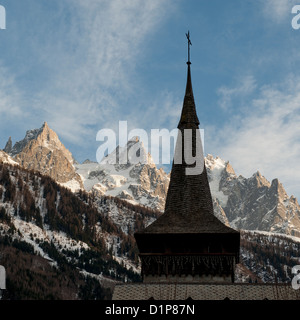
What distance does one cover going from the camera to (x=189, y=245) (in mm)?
51719

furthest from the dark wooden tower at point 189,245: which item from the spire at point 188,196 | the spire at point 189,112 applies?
the spire at point 189,112

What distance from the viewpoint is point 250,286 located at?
43.9 metres

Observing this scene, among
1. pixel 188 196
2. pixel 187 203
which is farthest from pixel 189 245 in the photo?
pixel 188 196

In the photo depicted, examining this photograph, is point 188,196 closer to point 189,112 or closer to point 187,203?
point 187,203

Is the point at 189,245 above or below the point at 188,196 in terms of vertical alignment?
below

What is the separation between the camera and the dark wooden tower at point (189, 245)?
50.5 meters

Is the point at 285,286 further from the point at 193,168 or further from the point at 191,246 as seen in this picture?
the point at 193,168

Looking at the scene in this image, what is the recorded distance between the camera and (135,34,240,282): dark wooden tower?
5047 centimetres

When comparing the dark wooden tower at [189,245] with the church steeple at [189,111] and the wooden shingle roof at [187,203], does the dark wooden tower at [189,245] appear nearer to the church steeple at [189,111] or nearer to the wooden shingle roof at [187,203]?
the wooden shingle roof at [187,203]

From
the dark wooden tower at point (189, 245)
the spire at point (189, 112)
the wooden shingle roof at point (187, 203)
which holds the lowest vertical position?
the dark wooden tower at point (189, 245)

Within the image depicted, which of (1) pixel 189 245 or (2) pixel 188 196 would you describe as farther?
(2) pixel 188 196
